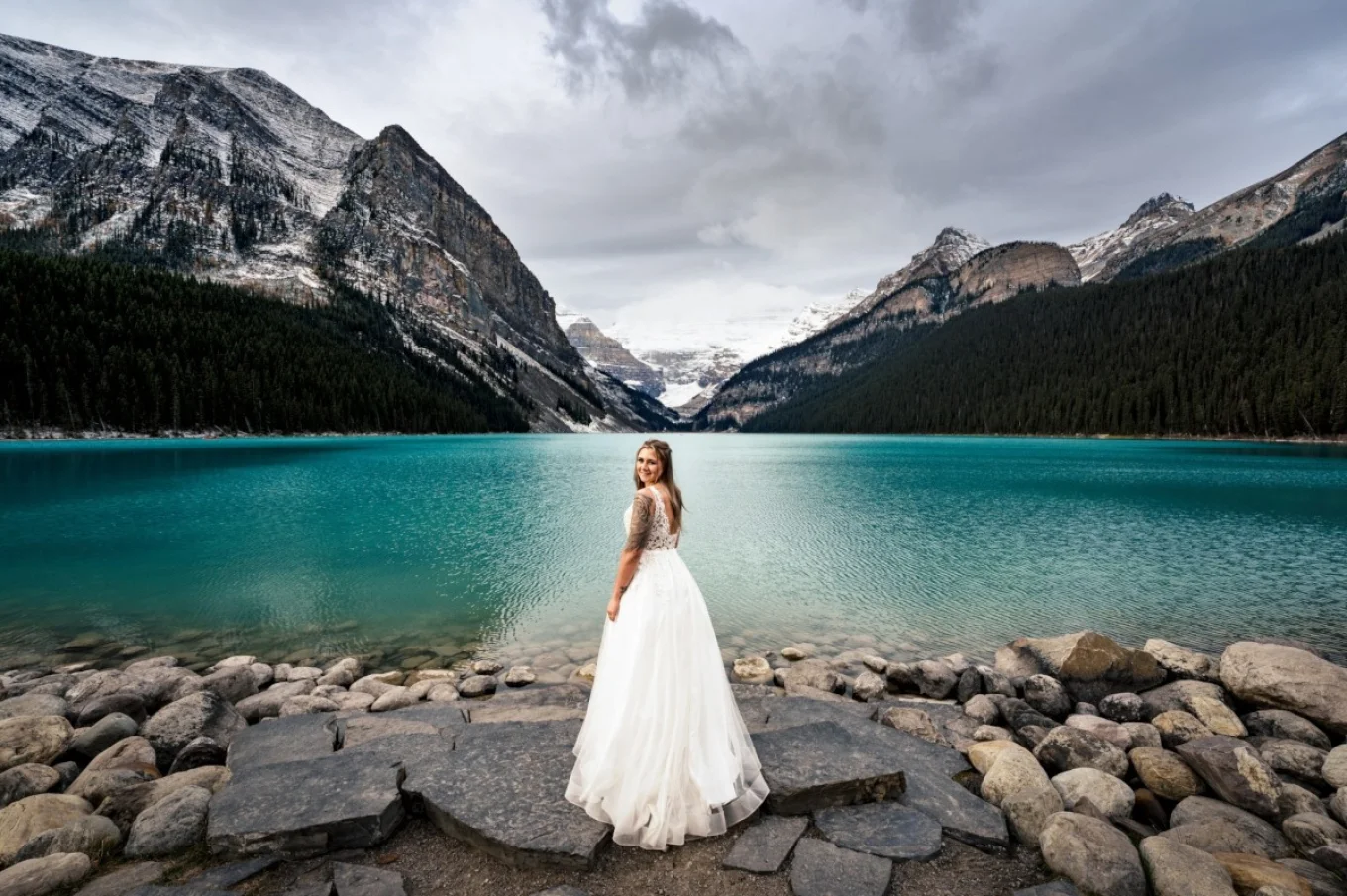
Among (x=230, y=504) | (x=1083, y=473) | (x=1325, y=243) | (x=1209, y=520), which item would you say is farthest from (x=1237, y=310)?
(x=230, y=504)

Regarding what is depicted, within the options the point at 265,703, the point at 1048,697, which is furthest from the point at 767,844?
the point at 265,703

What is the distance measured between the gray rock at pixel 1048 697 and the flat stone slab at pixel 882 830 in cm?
566

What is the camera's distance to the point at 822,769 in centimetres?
618

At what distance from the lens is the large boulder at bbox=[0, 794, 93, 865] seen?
17.2ft

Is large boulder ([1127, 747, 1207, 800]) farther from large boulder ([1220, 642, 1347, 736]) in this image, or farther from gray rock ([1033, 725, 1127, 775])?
large boulder ([1220, 642, 1347, 736])

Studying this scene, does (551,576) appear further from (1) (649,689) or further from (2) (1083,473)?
(2) (1083,473)

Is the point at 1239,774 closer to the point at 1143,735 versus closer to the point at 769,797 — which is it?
the point at 1143,735

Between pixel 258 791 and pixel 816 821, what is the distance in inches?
211

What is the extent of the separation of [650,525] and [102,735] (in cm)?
795

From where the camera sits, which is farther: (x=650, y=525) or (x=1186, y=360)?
(x=1186, y=360)

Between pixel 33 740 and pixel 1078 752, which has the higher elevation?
pixel 33 740

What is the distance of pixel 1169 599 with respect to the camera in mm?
18000

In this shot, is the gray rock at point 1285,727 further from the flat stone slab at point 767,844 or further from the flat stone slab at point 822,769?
the flat stone slab at point 767,844

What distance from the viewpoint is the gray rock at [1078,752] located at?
741 cm
